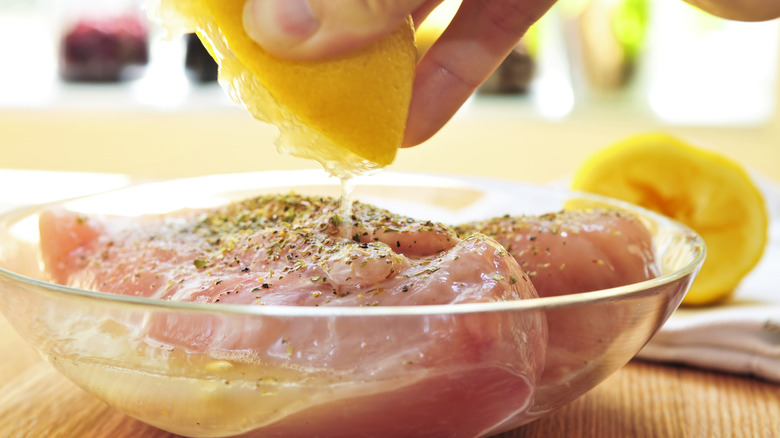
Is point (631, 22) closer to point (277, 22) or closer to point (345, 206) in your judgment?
point (345, 206)

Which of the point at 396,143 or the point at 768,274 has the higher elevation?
the point at 396,143

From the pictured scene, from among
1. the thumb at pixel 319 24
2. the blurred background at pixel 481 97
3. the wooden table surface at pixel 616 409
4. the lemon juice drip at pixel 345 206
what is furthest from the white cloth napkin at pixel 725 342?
the blurred background at pixel 481 97

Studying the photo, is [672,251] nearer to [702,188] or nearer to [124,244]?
[702,188]

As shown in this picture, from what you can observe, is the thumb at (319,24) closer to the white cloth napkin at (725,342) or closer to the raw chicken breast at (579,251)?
the raw chicken breast at (579,251)

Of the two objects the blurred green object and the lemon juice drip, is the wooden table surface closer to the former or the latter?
the lemon juice drip

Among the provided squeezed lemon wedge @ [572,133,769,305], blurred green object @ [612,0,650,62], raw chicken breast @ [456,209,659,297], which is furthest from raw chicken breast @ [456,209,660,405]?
blurred green object @ [612,0,650,62]

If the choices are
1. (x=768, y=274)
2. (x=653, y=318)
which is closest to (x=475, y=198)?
(x=768, y=274)
